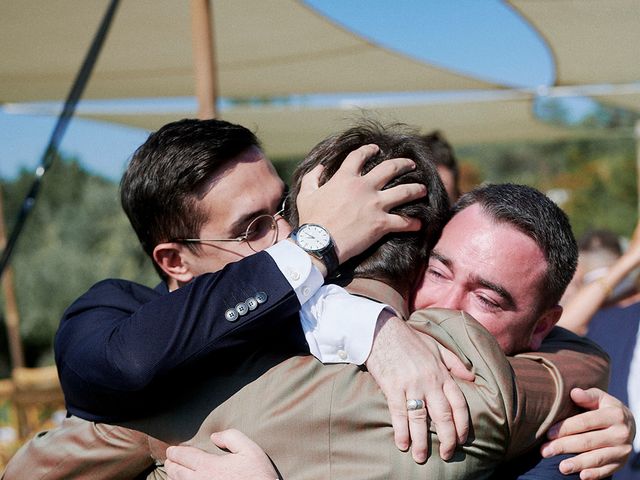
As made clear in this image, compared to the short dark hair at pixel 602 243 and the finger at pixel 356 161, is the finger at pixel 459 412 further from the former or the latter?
the short dark hair at pixel 602 243

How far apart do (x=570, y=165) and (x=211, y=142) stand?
32196 millimetres

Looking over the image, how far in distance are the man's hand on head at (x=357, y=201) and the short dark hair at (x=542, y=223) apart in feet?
0.84

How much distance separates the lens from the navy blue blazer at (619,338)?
4086mm

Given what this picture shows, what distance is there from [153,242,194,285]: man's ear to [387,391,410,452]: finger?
728 mm

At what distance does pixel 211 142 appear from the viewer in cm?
191

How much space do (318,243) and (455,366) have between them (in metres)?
0.34

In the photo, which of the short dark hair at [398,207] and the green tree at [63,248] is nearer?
the short dark hair at [398,207]

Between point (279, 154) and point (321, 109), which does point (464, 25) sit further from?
point (279, 154)

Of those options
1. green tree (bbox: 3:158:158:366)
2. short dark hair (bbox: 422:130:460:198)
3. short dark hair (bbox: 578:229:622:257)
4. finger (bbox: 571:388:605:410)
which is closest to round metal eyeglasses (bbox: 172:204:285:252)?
finger (bbox: 571:388:605:410)

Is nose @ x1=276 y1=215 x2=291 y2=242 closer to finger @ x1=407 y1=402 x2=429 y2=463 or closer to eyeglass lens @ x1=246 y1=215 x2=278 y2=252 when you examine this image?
eyeglass lens @ x1=246 y1=215 x2=278 y2=252

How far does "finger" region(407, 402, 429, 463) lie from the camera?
1.47m

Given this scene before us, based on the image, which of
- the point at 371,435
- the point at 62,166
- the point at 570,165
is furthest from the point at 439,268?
the point at 570,165

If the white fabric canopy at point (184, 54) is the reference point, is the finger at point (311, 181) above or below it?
above

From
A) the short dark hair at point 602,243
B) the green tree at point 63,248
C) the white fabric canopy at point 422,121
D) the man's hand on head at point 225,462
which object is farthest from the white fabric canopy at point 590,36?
the green tree at point 63,248
